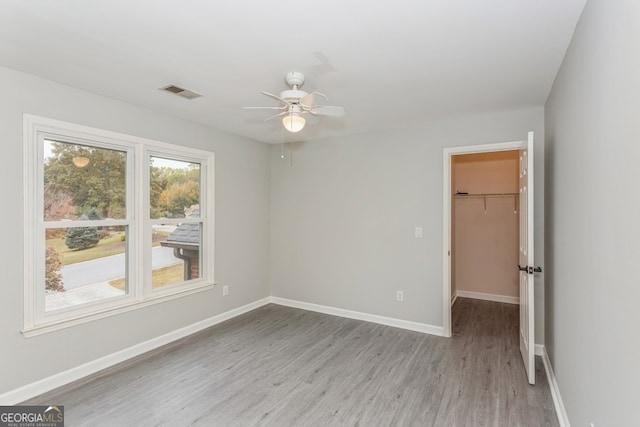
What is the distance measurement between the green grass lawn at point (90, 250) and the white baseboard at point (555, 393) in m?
3.84

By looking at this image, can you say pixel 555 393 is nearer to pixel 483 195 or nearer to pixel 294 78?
pixel 294 78

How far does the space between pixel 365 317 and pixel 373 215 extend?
1.36 m

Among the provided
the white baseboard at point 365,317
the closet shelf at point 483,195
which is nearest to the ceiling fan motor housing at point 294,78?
the white baseboard at point 365,317

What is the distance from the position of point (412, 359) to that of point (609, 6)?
116 inches

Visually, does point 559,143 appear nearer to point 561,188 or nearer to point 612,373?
point 561,188

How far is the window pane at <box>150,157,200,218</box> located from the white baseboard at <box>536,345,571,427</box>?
385cm

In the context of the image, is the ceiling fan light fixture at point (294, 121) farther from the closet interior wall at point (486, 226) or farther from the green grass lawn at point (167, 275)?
the closet interior wall at point (486, 226)

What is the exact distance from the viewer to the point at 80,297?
112 inches

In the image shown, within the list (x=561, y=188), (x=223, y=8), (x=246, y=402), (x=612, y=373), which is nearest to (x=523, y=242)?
(x=561, y=188)

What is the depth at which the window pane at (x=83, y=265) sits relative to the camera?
267 cm

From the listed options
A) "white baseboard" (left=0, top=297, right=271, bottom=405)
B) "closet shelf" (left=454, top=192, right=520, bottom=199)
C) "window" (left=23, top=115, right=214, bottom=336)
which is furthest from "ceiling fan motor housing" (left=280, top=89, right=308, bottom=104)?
"closet shelf" (left=454, top=192, right=520, bottom=199)

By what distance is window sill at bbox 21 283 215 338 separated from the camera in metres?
2.51

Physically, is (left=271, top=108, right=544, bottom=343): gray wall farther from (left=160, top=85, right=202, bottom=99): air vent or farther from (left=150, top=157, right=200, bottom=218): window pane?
(left=160, top=85, right=202, bottom=99): air vent

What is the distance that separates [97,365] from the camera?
113 inches
